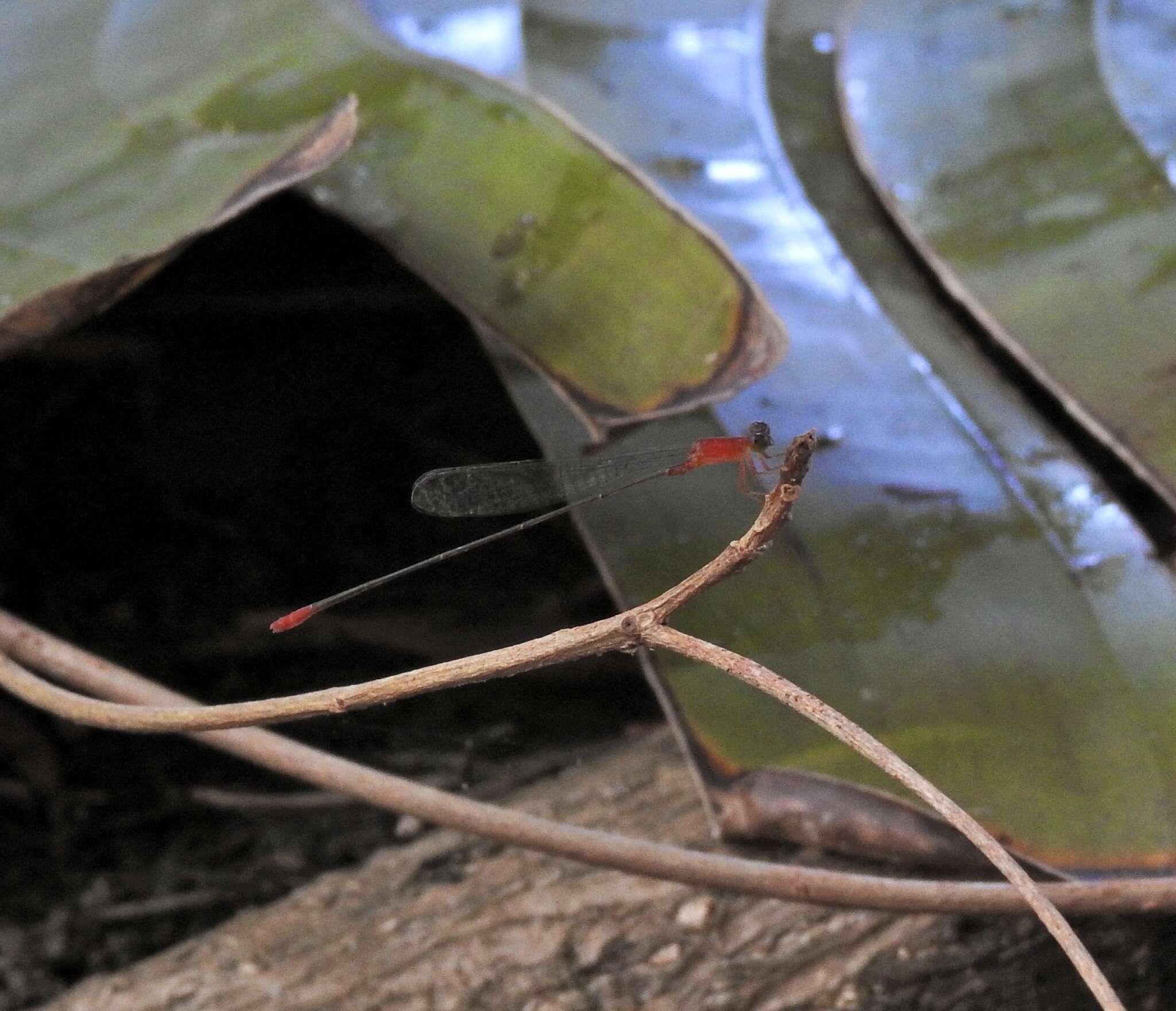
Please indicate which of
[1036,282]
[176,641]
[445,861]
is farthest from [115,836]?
[1036,282]

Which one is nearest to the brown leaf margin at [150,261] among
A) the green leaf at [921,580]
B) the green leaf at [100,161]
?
the green leaf at [100,161]

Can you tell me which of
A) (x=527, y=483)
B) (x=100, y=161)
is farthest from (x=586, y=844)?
(x=100, y=161)

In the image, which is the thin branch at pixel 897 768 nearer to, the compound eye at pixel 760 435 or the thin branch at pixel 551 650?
the thin branch at pixel 551 650

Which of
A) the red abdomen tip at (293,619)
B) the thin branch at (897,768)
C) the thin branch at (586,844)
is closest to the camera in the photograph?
the thin branch at (897,768)

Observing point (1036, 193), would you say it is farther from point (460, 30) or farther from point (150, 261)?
point (150, 261)

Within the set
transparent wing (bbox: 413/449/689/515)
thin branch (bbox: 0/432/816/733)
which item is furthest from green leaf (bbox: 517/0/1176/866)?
thin branch (bbox: 0/432/816/733)

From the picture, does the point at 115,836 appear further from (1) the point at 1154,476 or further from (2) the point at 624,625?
(1) the point at 1154,476
